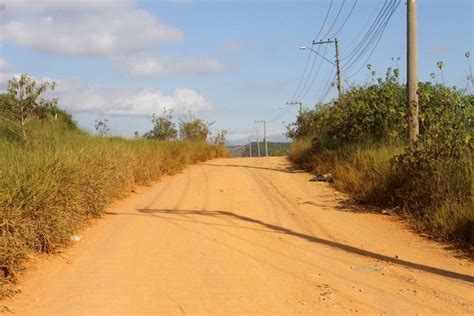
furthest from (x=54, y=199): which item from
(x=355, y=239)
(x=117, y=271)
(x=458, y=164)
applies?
(x=458, y=164)

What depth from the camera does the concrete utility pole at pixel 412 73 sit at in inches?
463

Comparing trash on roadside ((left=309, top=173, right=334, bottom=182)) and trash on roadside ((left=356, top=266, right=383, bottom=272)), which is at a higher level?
trash on roadside ((left=309, top=173, right=334, bottom=182))

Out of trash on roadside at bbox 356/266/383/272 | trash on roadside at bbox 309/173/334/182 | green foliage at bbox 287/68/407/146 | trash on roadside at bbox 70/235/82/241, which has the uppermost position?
green foliage at bbox 287/68/407/146

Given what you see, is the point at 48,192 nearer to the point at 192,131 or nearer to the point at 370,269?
the point at 370,269

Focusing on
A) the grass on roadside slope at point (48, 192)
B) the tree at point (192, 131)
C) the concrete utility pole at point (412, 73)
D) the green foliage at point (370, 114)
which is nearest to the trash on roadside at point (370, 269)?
the grass on roadside slope at point (48, 192)

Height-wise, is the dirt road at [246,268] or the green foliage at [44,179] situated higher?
the green foliage at [44,179]

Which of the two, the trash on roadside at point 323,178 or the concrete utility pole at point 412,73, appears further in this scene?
the trash on roadside at point 323,178

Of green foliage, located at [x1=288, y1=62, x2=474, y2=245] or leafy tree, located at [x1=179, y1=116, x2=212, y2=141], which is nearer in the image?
green foliage, located at [x1=288, y1=62, x2=474, y2=245]

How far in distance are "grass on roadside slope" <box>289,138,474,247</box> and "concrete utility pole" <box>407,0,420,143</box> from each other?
0.65 m

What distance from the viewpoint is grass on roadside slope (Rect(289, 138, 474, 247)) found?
8.24m

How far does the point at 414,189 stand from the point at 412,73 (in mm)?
3159

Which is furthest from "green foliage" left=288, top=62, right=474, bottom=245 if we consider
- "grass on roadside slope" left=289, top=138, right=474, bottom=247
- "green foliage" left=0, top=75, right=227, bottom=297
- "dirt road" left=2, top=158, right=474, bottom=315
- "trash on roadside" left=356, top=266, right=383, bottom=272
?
"green foliage" left=0, top=75, right=227, bottom=297

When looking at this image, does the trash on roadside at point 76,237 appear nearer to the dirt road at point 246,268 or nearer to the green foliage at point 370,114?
the dirt road at point 246,268

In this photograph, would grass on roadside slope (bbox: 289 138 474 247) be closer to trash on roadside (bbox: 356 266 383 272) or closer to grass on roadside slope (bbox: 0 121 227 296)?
trash on roadside (bbox: 356 266 383 272)
